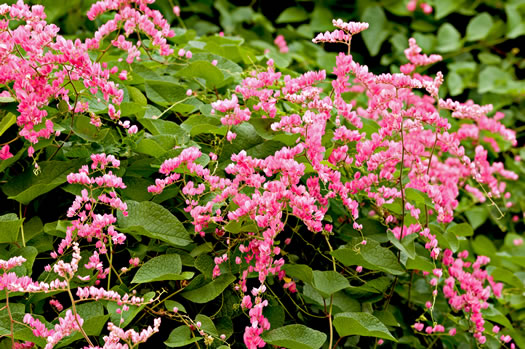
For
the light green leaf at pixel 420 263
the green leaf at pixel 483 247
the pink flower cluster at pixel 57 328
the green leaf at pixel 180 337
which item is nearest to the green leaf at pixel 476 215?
the green leaf at pixel 483 247

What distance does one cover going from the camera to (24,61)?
3.75 feet

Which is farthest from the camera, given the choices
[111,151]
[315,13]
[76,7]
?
[315,13]

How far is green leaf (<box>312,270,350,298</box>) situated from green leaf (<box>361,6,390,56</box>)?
198cm

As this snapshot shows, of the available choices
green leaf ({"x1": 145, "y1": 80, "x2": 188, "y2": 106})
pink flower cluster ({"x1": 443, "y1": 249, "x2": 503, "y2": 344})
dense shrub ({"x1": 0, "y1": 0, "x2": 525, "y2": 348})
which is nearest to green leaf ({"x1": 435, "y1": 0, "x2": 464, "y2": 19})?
dense shrub ({"x1": 0, "y1": 0, "x2": 525, "y2": 348})

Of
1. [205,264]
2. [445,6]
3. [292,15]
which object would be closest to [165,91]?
[205,264]

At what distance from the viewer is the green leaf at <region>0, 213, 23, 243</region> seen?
1093mm

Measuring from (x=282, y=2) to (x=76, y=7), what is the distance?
3.82 feet

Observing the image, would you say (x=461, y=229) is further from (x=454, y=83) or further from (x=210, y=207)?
(x=454, y=83)

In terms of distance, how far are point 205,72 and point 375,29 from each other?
170cm

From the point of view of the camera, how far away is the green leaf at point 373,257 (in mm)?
1180

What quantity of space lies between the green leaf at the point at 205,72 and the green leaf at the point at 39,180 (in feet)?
1.41

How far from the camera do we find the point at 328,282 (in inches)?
44.5

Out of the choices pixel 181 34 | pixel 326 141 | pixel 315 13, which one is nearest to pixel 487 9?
pixel 315 13

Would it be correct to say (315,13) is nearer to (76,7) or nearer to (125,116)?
(76,7)
